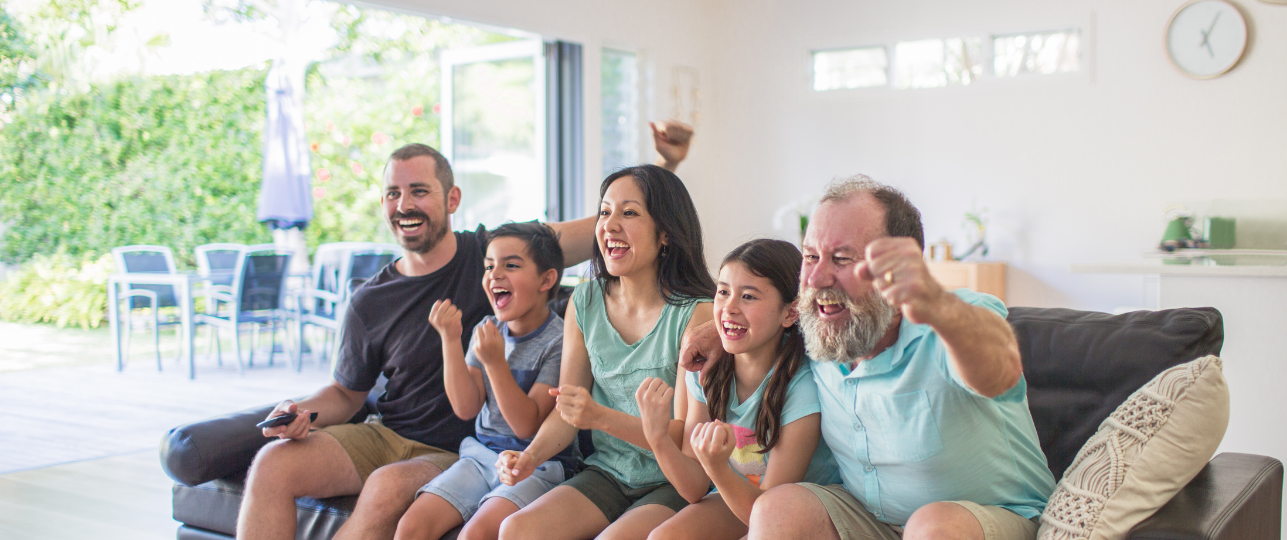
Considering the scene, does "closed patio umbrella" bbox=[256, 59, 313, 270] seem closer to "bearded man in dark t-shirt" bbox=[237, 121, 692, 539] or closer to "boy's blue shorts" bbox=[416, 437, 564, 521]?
"bearded man in dark t-shirt" bbox=[237, 121, 692, 539]

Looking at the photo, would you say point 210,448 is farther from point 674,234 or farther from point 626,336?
point 674,234

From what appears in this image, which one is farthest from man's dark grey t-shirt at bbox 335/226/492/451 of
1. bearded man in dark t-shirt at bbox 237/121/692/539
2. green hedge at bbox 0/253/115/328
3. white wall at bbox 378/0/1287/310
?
green hedge at bbox 0/253/115/328

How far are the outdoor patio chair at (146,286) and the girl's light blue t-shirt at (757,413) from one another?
5331 mm

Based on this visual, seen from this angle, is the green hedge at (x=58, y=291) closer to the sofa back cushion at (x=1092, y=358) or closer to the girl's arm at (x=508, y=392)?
the girl's arm at (x=508, y=392)

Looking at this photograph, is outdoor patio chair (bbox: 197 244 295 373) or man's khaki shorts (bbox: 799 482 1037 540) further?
outdoor patio chair (bbox: 197 244 295 373)

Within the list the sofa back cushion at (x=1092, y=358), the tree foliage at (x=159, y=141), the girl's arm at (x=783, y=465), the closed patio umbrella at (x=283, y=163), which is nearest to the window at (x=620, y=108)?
the tree foliage at (x=159, y=141)

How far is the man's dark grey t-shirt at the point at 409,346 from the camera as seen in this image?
91.3 inches

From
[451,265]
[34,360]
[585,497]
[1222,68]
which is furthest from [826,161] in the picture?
[34,360]

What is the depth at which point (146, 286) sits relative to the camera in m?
5.96

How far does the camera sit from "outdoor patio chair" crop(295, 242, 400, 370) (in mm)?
5965

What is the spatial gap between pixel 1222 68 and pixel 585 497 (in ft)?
16.3

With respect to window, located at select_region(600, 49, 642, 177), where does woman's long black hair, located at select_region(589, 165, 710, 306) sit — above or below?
below

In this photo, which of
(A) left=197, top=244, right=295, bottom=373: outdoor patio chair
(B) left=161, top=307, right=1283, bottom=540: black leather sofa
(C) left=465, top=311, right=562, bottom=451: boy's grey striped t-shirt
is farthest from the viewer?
(A) left=197, top=244, right=295, bottom=373: outdoor patio chair

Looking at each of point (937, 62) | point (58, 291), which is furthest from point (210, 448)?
point (58, 291)
